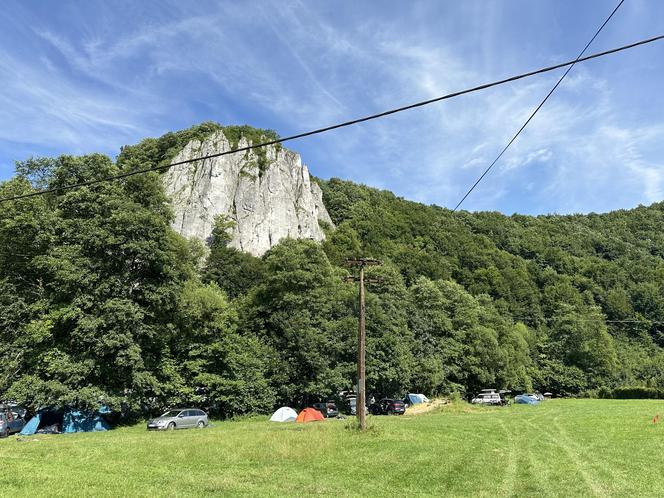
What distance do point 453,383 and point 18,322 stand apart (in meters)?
46.3

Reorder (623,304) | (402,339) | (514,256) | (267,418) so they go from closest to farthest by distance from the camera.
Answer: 1. (267,418)
2. (402,339)
3. (623,304)
4. (514,256)

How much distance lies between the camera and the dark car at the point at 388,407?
137ft

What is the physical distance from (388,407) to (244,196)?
6331cm

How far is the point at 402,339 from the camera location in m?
51.2

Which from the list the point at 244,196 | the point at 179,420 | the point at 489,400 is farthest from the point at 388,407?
the point at 244,196

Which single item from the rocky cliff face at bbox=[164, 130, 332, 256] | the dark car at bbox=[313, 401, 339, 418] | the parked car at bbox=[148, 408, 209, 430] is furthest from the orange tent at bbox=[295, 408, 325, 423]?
the rocky cliff face at bbox=[164, 130, 332, 256]

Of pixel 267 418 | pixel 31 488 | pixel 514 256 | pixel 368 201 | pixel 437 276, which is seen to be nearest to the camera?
pixel 31 488

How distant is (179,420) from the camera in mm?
28734

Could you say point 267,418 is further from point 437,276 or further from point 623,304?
point 623,304

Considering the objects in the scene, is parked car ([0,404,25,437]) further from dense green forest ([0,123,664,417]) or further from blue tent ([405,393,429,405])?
blue tent ([405,393,429,405])

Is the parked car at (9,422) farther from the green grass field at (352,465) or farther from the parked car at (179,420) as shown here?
the green grass field at (352,465)

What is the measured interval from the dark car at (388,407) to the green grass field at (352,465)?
818 inches

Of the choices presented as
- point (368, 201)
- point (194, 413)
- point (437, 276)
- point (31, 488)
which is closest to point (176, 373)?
point (194, 413)

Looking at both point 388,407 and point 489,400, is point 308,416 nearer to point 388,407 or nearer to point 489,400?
point 388,407
